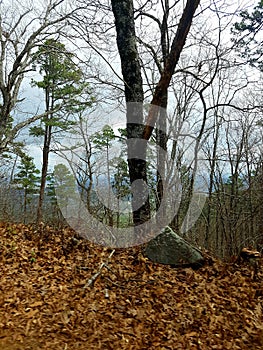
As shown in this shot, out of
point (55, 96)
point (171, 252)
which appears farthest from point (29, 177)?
point (171, 252)

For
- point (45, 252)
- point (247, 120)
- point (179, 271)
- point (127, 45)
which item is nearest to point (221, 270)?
point (179, 271)

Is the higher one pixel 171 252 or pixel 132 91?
pixel 132 91

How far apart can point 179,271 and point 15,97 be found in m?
8.26

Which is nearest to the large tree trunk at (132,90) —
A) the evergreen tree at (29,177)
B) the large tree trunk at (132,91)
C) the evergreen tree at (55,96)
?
the large tree trunk at (132,91)

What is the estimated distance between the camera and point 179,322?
3.15 metres

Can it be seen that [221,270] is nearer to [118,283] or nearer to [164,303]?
[164,303]

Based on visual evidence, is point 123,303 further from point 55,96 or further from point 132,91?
point 55,96

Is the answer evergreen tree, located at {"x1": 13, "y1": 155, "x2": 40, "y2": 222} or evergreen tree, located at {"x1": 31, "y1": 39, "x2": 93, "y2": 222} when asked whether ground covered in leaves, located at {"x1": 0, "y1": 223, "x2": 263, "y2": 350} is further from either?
evergreen tree, located at {"x1": 13, "y1": 155, "x2": 40, "y2": 222}

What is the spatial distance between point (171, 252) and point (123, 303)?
128 cm

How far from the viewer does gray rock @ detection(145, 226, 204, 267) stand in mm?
4457

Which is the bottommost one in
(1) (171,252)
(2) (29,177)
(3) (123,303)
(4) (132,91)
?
(3) (123,303)

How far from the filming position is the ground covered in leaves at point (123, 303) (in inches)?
114

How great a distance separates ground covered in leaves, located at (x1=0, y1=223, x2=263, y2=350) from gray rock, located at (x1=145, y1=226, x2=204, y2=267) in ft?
0.43

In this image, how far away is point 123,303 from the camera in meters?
→ 3.54
